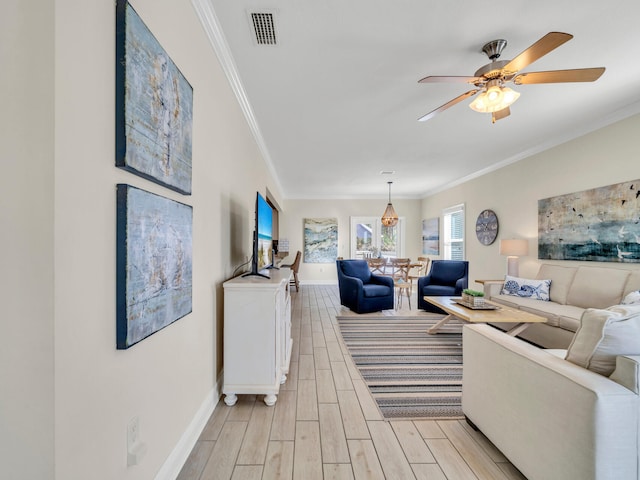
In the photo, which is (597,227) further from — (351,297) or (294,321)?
(294,321)

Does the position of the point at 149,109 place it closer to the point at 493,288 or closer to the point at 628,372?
the point at 628,372

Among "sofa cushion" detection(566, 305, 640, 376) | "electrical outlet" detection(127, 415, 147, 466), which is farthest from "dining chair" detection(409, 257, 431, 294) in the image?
"electrical outlet" detection(127, 415, 147, 466)

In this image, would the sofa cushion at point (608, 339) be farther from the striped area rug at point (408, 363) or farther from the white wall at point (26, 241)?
the white wall at point (26, 241)

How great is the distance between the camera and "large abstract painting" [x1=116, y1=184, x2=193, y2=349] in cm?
99

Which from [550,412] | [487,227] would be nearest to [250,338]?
[550,412]

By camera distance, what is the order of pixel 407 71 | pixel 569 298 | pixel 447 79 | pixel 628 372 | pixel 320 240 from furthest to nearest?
pixel 320 240 → pixel 569 298 → pixel 407 71 → pixel 447 79 → pixel 628 372

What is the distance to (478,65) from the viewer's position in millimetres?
2268

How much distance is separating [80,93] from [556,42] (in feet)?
7.26

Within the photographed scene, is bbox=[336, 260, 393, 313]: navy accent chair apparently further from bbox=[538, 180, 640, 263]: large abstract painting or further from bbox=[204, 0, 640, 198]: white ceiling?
bbox=[538, 180, 640, 263]: large abstract painting

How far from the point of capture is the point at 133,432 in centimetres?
109

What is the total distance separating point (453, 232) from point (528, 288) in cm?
311

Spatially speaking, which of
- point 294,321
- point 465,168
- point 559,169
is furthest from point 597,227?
point 294,321

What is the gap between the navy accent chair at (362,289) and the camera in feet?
15.7

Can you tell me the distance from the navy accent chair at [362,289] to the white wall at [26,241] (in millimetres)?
4265
